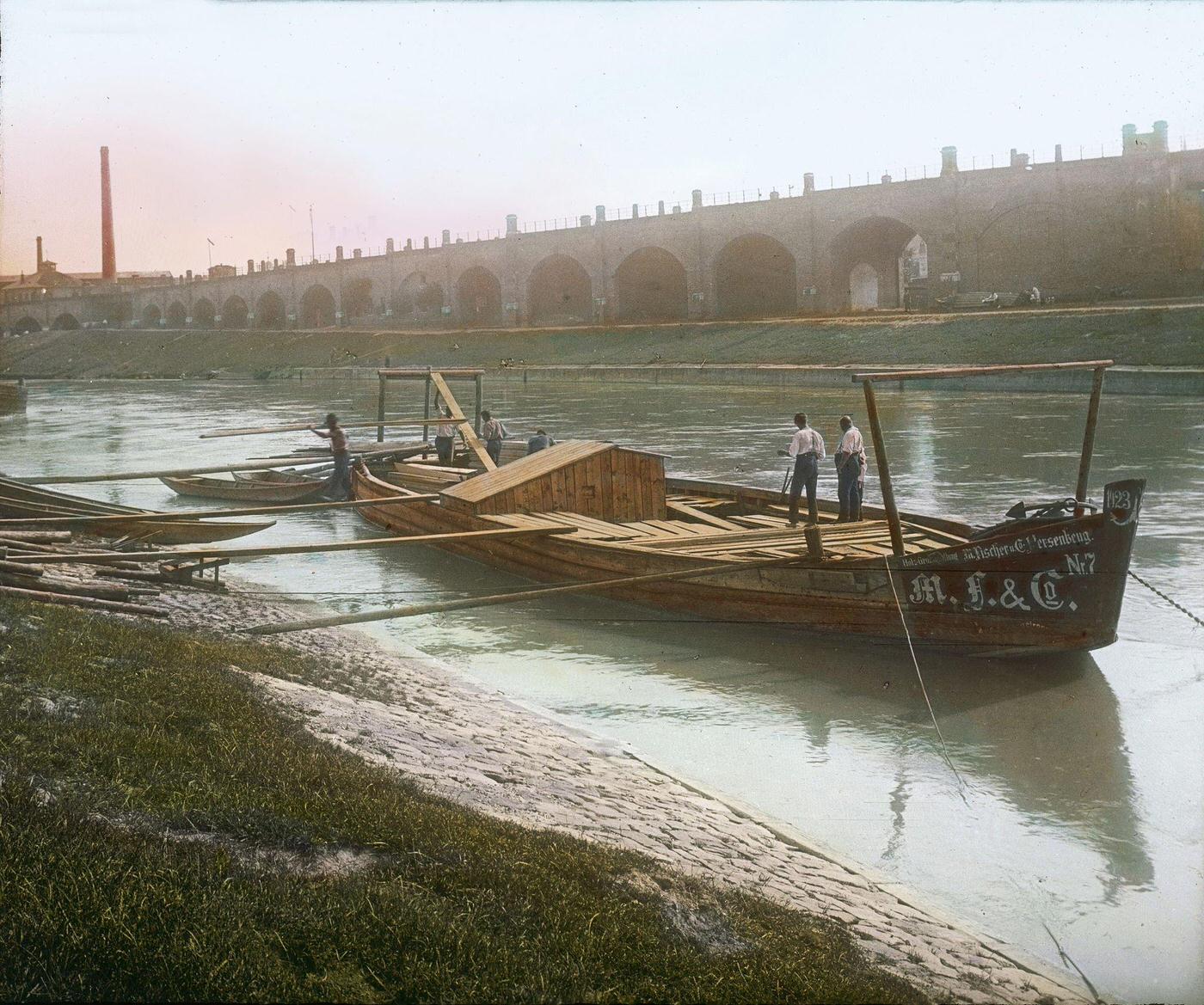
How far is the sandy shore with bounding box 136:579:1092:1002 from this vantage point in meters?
5.25

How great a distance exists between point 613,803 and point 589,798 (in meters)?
0.14

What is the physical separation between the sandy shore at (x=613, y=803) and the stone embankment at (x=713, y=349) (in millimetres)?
31001

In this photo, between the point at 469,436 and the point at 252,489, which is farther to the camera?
the point at 252,489

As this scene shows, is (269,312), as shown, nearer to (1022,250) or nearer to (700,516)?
(1022,250)

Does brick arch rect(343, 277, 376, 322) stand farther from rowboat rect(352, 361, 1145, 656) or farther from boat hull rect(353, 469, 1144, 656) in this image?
boat hull rect(353, 469, 1144, 656)

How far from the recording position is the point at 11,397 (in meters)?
45.9

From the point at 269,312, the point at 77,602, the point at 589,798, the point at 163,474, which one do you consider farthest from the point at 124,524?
the point at 269,312

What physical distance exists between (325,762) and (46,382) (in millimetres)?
80289

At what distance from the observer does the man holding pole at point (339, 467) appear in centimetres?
1925

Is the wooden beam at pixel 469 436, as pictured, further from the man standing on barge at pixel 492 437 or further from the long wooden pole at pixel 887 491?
the long wooden pole at pixel 887 491

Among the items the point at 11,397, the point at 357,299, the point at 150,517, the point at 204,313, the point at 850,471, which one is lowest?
the point at 150,517

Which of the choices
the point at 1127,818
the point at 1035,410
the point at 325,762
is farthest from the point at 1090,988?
the point at 1035,410

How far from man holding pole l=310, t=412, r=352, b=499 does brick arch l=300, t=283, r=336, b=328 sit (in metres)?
70.9

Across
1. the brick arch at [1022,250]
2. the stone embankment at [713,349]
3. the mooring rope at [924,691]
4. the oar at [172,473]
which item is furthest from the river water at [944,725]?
the brick arch at [1022,250]
